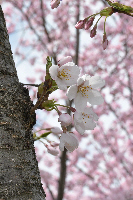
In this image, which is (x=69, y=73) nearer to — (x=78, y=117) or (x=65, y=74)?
(x=65, y=74)

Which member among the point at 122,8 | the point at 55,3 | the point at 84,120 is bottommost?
the point at 84,120

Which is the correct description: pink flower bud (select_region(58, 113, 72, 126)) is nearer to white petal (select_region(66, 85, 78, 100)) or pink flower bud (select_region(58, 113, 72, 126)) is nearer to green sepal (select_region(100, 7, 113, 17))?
white petal (select_region(66, 85, 78, 100))

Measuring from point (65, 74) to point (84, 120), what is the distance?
0.19 meters

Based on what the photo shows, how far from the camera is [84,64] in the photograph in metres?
7.31

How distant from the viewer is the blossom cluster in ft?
2.68

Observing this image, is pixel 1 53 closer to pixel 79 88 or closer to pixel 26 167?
pixel 79 88

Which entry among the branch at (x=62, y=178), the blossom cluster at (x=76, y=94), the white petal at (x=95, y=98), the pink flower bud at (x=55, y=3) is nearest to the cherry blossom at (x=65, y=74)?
the blossom cluster at (x=76, y=94)

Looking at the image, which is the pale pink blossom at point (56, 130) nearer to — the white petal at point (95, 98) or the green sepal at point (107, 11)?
the white petal at point (95, 98)

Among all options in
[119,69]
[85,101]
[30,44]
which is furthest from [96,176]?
[85,101]

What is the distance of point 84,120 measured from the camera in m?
0.87

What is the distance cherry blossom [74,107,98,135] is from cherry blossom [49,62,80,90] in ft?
0.41

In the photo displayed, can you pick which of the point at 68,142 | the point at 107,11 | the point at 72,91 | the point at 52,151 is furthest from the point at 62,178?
the point at 107,11

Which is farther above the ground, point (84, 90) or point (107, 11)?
point (107, 11)

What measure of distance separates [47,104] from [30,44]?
7853mm
